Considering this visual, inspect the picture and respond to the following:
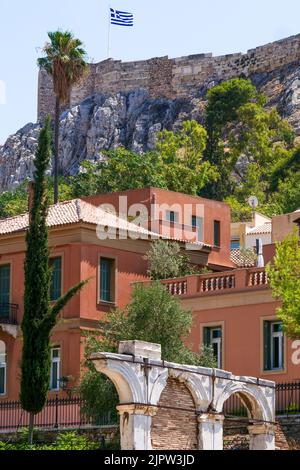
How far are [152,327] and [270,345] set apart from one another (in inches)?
160

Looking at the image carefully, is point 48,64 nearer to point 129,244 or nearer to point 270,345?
point 129,244

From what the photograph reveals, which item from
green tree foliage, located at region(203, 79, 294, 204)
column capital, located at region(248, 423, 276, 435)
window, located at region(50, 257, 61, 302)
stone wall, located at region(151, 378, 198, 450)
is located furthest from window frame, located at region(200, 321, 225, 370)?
Result: green tree foliage, located at region(203, 79, 294, 204)

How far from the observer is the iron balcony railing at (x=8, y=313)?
5706 cm

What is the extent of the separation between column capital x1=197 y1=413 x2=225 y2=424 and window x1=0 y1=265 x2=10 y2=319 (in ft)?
59.0

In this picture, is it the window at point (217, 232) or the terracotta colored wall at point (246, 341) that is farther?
the window at point (217, 232)

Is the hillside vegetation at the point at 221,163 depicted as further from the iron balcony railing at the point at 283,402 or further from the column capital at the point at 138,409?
the column capital at the point at 138,409

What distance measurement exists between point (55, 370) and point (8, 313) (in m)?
3.43

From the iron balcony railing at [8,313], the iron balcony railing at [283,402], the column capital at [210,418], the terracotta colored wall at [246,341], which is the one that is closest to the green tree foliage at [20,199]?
the iron balcony railing at [8,313]

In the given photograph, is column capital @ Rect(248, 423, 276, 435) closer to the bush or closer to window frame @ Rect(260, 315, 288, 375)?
the bush

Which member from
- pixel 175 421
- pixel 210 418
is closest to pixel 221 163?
pixel 210 418

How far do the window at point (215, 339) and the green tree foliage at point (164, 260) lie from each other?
519cm

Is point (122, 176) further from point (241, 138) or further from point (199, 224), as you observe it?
point (241, 138)

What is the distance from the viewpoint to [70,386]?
53938 mm

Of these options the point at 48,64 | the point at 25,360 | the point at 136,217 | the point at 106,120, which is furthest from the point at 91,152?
the point at 25,360
